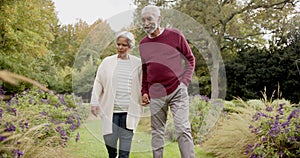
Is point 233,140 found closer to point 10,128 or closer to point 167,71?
point 167,71

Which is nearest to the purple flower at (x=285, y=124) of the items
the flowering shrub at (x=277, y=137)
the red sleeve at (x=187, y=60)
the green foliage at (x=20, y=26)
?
the flowering shrub at (x=277, y=137)

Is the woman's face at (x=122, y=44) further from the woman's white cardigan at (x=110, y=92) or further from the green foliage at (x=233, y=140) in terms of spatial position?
the green foliage at (x=233, y=140)

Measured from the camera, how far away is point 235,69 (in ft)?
44.8

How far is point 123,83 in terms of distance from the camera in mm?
2838

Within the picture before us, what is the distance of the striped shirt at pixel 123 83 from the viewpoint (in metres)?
2.85

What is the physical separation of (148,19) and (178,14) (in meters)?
1.04

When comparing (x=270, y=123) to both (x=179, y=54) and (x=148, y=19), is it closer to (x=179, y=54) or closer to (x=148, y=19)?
(x=179, y=54)

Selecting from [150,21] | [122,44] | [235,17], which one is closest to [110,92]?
[122,44]

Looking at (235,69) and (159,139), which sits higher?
(235,69)

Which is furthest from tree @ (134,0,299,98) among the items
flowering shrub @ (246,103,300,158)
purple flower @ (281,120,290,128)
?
purple flower @ (281,120,290,128)

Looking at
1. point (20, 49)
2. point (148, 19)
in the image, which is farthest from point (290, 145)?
point (20, 49)

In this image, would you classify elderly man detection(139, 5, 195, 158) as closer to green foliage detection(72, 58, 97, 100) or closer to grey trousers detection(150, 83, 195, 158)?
grey trousers detection(150, 83, 195, 158)

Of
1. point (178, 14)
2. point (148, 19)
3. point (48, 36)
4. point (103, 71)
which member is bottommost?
point (103, 71)

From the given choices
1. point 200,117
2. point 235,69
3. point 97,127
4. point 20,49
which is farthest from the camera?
point 235,69
